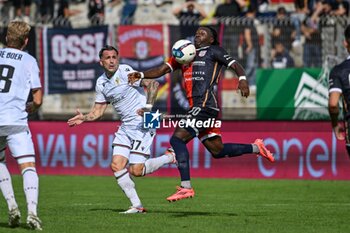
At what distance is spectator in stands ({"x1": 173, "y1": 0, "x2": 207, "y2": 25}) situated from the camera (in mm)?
27906

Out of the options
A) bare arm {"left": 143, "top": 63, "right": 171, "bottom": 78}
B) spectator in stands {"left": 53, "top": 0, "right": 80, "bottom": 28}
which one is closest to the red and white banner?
spectator in stands {"left": 53, "top": 0, "right": 80, "bottom": 28}

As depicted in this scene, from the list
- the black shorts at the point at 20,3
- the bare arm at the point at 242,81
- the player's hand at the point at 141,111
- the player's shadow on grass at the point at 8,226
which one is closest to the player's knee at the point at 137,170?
the player's hand at the point at 141,111

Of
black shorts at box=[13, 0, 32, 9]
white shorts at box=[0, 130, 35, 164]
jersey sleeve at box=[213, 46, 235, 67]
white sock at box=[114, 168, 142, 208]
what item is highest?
black shorts at box=[13, 0, 32, 9]

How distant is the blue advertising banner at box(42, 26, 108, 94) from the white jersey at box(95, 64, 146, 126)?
Answer: 1039cm

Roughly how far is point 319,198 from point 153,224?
5.42m

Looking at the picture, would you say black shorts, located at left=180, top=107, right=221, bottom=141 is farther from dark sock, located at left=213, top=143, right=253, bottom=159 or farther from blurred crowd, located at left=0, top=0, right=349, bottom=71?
blurred crowd, located at left=0, top=0, right=349, bottom=71

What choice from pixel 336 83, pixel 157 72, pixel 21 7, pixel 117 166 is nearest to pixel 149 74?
pixel 157 72

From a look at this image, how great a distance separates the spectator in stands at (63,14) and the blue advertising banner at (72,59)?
1974 mm

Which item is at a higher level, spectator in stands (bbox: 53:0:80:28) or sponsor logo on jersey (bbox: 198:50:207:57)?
spectator in stands (bbox: 53:0:80:28)

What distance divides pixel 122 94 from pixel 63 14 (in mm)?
14811

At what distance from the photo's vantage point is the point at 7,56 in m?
12.1

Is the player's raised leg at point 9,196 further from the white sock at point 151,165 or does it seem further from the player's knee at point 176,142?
the white sock at point 151,165

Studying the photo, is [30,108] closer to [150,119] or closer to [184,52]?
[184,52]

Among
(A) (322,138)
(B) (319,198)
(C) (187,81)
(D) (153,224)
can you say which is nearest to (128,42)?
(A) (322,138)
